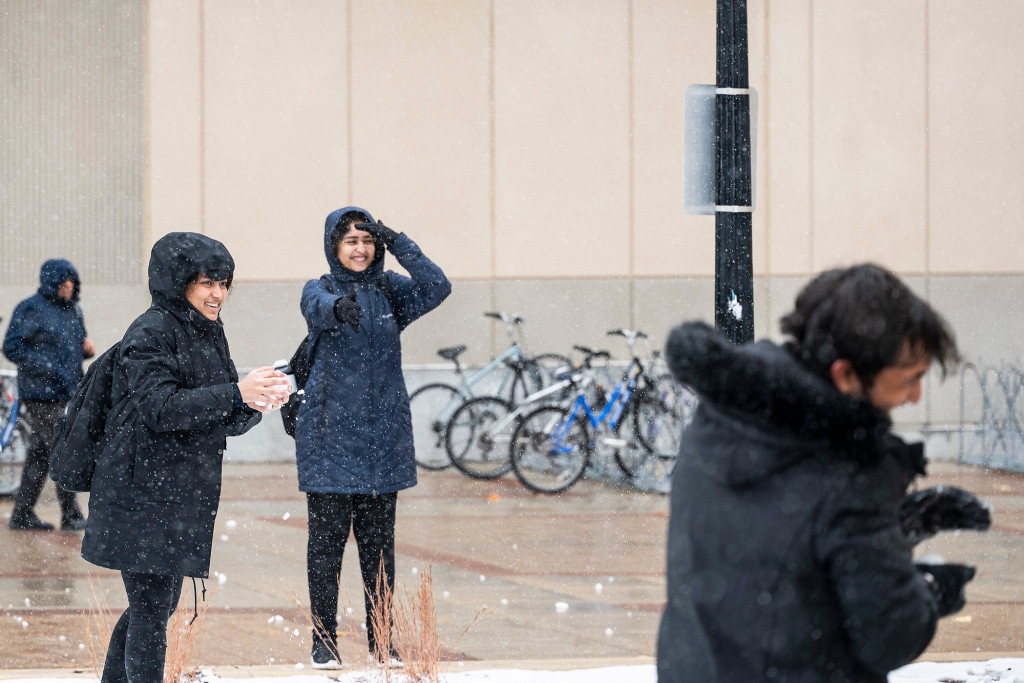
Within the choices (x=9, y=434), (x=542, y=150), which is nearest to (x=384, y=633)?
(x=9, y=434)

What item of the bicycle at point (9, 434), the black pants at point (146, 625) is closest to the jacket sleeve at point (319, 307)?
the black pants at point (146, 625)

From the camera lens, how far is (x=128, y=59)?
1575cm

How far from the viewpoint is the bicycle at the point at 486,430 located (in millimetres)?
13758

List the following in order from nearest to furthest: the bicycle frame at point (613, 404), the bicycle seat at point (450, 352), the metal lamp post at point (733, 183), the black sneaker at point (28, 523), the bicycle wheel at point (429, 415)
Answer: the metal lamp post at point (733, 183), the black sneaker at point (28, 523), the bicycle frame at point (613, 404), the bicycle wheel at point (429, 415), the bicycle seat at point (450, 352)

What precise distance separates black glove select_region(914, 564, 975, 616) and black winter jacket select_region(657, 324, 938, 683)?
0.30ft

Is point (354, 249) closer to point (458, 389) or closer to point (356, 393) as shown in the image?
point (356, 393)

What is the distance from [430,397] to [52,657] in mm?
9069

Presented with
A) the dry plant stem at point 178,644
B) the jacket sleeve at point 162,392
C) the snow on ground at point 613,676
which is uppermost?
the jacket sleeve at point 162,392

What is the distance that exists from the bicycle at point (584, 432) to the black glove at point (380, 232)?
22.7ft

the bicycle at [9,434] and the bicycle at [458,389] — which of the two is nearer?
the bicycle at [9,434]

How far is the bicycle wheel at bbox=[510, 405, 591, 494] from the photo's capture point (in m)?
12.9

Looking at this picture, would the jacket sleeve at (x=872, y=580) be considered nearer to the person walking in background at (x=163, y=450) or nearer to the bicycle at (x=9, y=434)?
the person walking in background at (x=163, y=450)

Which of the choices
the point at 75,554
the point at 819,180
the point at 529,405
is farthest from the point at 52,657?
the point at 819,180

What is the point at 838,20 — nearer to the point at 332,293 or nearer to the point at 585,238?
the point at 585,238
